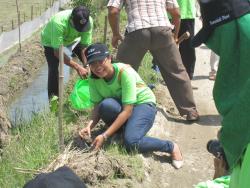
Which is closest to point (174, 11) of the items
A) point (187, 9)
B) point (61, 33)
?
point (187, 9)

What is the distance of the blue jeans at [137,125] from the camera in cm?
385

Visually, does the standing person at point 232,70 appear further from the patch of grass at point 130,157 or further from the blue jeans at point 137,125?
the blue jeans at point 137,125

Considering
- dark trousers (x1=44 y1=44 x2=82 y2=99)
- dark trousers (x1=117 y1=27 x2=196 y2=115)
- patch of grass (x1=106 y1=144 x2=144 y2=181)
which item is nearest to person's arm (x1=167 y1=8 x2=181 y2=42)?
dark trousers (x1=117 y1=27 x2=196 y2=115)

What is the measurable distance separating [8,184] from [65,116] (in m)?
1.62

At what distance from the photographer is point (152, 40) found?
14.7 feet

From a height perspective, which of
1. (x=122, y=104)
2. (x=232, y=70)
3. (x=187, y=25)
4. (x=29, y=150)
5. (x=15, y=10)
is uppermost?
(x=232, y=70)

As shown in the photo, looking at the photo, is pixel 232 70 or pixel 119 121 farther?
pixel 119 121

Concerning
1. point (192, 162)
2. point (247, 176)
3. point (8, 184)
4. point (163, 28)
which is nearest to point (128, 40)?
point (163, 28)

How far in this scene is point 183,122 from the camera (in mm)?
4895

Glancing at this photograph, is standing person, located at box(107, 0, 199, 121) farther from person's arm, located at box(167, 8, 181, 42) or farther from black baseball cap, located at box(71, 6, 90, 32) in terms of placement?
black baseball cap, located at box(71, 6, 90, 32)

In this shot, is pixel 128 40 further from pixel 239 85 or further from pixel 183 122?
pixel 239 85

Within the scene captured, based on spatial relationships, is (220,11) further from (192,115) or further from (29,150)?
(192,115)

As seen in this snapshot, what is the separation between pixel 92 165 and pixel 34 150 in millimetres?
598

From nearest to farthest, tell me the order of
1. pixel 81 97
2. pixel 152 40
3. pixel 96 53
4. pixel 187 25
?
pixel 96 53 < pixel 152 40 < pixel 81 97 < pixel 187 25
